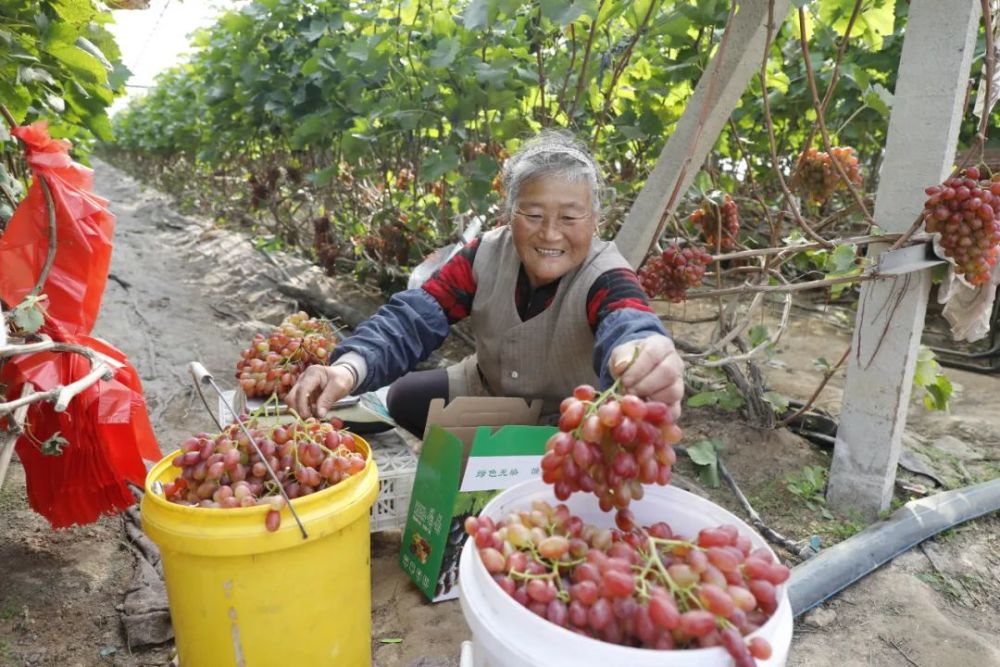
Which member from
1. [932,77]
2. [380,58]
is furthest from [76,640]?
[932,77]

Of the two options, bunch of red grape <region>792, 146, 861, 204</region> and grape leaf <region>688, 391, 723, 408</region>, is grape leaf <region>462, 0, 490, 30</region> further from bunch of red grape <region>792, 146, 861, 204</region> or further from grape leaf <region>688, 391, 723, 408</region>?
grape leaf <region>688, 391, 723, 408</region>

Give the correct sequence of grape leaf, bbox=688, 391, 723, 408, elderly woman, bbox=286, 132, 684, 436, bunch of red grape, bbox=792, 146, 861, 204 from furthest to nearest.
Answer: grape leaf, bbox=688, 391, 723, 408
bunch of red grape, bbox=792, 146, 861, 204
elderly woman, bbox=286, 132, 684, 436

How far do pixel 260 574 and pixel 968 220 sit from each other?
91.1 inches

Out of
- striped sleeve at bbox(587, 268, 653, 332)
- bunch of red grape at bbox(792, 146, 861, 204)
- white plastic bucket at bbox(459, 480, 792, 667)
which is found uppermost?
bunch of red grape at bbox(792, 146, 861, 204)

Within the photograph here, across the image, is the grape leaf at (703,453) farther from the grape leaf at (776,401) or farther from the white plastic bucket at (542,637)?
the white plastic bucket at (542,637)

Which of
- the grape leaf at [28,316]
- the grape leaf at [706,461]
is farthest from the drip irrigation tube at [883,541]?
the grape leaf at [28,316]

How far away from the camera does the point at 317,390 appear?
1902 mm

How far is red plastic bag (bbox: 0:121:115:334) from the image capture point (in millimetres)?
1971

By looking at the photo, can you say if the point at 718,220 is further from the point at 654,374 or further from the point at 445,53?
the point at 654,374

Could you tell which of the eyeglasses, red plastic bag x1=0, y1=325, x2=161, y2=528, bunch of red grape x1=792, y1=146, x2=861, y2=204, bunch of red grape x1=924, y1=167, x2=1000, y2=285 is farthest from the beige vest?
bunch of red grape x1=792, y1=146, x2=861, y2=204

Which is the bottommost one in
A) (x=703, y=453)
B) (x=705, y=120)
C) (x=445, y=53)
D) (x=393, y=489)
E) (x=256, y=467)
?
(x=703, y=453)

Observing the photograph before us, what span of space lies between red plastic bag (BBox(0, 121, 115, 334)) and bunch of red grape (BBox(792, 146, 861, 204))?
9.24 ft

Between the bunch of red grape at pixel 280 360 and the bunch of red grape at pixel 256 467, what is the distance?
94cm

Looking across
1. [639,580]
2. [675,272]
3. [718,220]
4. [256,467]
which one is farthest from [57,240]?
[718,220]
